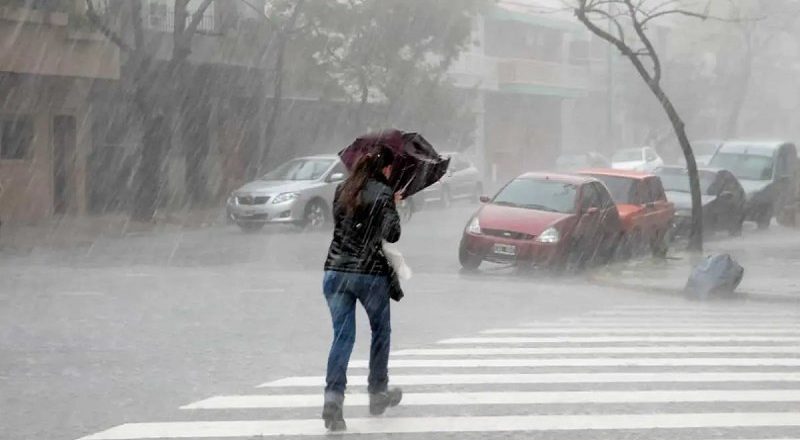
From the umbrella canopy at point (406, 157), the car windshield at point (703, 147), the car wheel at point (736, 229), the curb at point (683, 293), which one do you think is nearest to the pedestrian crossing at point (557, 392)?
the umbrella canopy at point (406, 157)

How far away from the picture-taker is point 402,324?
13.0 m

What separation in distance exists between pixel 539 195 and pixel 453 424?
12.4 m

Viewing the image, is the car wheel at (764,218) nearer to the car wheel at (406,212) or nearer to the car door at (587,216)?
the car wheel at (406,212)

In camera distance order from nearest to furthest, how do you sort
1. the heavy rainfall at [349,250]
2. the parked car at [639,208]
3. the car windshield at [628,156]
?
the heavy rainfall at [349,250] < the parked car at [639,208] < the car windshield at [628,156]

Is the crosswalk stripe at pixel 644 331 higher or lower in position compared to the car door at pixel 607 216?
higher

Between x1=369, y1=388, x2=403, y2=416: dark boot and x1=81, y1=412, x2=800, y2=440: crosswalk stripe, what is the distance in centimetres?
7

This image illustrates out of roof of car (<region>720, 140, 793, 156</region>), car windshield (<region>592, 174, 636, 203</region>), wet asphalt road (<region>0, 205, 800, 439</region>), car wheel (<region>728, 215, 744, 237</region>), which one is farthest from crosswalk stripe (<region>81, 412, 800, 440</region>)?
roof of car (<region>720, 140, 793, 156</region>)

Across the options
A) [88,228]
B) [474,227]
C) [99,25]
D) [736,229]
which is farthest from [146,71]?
[736,229]

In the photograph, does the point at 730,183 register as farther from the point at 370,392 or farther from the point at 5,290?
the point at 370,392

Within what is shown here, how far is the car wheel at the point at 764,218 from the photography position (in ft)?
99.8

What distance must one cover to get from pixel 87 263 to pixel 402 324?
26.8 ft

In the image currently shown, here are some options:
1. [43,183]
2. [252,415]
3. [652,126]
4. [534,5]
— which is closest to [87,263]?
[43,183]

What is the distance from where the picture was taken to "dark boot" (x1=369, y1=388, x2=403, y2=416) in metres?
7.96

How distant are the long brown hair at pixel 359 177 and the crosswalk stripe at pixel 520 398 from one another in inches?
62.1
